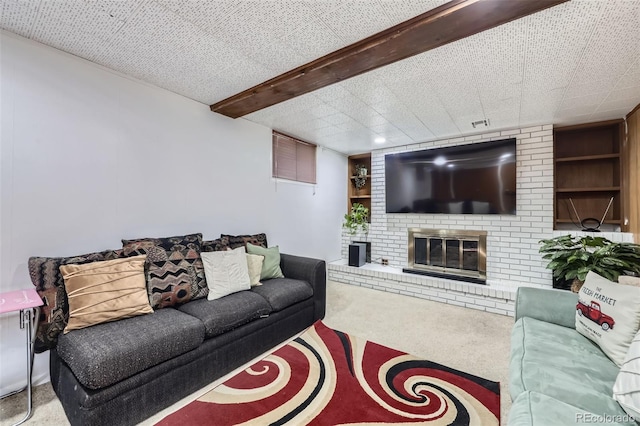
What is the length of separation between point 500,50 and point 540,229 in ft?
8.57

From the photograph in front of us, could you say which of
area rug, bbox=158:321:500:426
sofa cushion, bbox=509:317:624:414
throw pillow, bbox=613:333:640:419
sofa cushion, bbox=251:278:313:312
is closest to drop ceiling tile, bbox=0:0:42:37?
sofa cushion, bbox=251:278:313:312

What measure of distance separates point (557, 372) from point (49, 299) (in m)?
2.81

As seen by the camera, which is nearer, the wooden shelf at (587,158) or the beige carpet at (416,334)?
the beige carpet at (416,334)

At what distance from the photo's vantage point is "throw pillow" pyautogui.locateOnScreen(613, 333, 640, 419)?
101cm

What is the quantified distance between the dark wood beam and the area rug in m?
2.23

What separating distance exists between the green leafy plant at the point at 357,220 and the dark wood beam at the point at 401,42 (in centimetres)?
276

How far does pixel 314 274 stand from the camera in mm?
2832

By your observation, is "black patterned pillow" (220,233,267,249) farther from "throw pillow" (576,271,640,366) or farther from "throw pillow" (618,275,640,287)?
"throw pillow" (618,275,640,287)

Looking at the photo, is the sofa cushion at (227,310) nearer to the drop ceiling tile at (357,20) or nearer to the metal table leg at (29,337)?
the metal table leg at (29,337)

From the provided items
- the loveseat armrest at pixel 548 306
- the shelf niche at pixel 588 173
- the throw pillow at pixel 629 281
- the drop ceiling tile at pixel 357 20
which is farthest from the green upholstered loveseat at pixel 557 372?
the shelf niche at pixel 588 173

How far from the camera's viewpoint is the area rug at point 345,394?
1.59 meters

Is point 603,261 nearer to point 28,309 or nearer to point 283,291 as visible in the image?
point 283,291

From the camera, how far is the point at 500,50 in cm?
187

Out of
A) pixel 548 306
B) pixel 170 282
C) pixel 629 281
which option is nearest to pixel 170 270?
pixel 170 282
